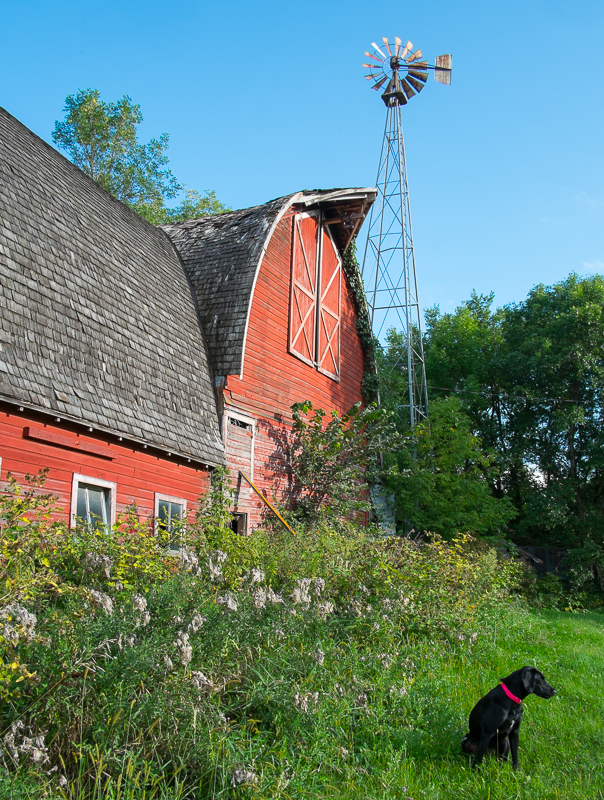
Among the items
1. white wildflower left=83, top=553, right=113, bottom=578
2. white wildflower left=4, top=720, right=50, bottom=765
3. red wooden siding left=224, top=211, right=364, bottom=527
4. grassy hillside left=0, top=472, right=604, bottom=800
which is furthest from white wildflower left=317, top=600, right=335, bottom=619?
red wooden siding left=224, top=211, right=364, bottom=527

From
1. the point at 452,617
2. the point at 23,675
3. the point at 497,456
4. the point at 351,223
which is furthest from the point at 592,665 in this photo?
the point at 497,456

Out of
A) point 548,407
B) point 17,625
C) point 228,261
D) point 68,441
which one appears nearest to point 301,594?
point 17,625

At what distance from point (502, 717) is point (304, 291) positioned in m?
12.3

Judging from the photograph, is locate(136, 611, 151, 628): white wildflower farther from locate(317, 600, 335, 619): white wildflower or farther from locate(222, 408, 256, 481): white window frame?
locate(222, 408, 256, 481): white window frame

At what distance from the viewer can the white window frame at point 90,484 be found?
8.64 m

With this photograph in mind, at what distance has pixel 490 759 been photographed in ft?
16.1

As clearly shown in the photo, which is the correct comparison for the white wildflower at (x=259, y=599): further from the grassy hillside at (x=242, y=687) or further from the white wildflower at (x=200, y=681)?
the white wildflower at (x=200, y=681)

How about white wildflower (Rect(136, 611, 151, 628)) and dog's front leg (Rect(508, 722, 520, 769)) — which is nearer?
white wildflower (Rect(136, 611, 151, 628))

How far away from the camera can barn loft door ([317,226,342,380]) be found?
54.9 ft

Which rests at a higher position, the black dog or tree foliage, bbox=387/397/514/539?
tree foliage, bbox=387/397/514/539

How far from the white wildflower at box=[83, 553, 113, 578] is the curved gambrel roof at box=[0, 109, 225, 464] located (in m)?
2.52

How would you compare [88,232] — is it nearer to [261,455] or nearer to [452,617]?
[261,455]

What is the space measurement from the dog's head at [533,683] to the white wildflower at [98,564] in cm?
333

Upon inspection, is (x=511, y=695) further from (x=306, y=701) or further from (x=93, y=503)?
(x=93, y=503)
